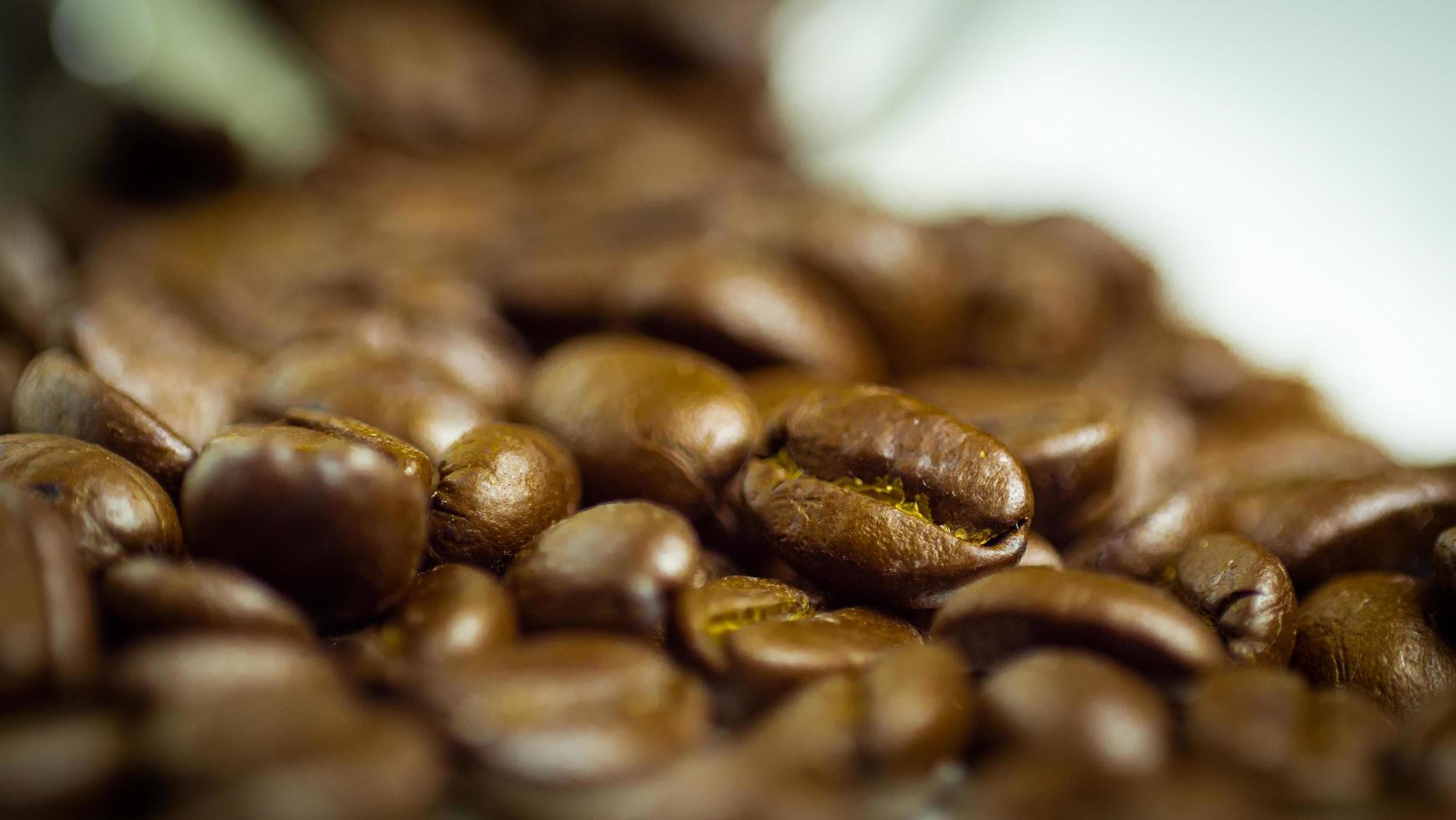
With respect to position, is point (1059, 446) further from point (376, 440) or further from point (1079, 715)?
point (376, 440)

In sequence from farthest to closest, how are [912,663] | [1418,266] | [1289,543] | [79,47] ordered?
[79,47], [1418,266], [1289,543], [912,663]

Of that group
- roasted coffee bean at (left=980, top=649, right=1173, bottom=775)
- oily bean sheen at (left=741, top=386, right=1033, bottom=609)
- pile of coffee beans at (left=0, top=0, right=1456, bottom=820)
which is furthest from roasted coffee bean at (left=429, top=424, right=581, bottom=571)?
roasted coffee bean at (left=980, top=649, right=1173, bottom=775)

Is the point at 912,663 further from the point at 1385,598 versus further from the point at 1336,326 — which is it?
the point at 1336,326

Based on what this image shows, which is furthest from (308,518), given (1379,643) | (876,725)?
(1379,643)

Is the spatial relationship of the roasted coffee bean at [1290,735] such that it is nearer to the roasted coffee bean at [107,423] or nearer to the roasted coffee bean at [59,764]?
the roasted coffee bean at [59,764]

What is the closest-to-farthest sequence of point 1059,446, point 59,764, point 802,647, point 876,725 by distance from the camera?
point 59,764, point 876,725, point 802,647, point 1059,446

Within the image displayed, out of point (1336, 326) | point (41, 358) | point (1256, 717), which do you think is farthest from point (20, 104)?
point (1336, 326)
